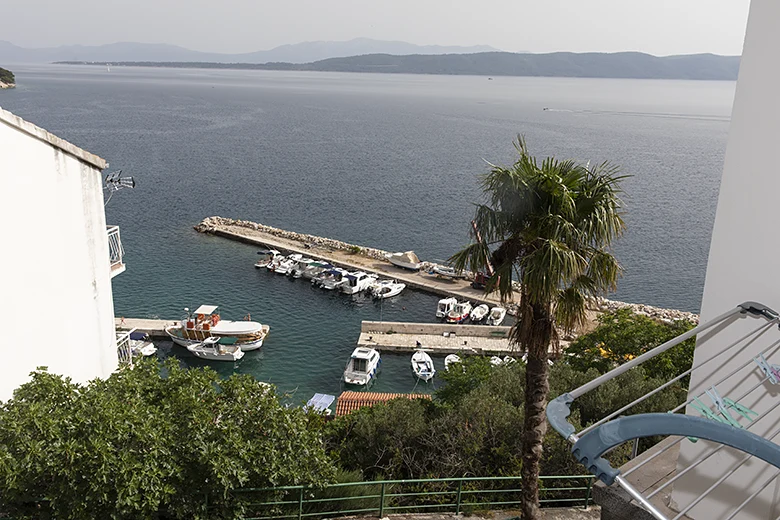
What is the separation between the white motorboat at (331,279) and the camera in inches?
1759

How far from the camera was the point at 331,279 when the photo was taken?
1777 inches

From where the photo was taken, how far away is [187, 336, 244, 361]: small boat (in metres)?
34.8

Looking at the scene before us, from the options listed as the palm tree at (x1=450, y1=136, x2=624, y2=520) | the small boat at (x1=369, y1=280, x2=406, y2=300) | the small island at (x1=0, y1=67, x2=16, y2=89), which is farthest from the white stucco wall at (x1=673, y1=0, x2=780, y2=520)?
the small island at (x1=0, y1=67, x2=16, y2=89)

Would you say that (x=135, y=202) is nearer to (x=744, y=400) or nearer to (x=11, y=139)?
(x=11, y=139)

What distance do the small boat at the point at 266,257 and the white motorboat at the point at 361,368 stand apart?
17350mm

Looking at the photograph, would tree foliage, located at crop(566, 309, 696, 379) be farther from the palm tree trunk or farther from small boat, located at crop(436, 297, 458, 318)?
small boat, located at crop(436, 297, 458, 318)

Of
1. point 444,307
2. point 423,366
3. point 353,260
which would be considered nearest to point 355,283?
point 353,260

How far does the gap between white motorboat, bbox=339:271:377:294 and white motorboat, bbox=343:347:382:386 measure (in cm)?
1095

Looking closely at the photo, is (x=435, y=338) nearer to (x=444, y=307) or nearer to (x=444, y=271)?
(x=444, y=307)

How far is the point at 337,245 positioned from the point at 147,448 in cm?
4562

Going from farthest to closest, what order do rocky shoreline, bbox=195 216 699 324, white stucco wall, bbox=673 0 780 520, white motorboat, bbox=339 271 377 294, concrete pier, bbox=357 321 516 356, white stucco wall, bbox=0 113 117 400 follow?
white motorboat, bbox=339 271 377 294, rocky shoreline, bbox=195 216 699 324, concrete pier, bbox=357 321 516 356, white stucco wall, bbox=0 113 117 400, white stucco wall, bbox=673 0 780 520

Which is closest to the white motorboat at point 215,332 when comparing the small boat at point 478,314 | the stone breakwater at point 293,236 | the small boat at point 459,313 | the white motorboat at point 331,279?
the white motorboat at point 331,279

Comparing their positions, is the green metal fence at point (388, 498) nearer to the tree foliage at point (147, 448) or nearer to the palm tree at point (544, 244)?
the tree foliage at point (147, 448)

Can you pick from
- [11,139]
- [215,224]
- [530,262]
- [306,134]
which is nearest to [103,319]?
[11,139]
